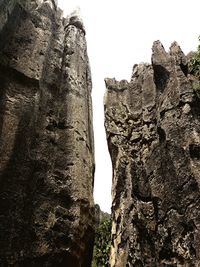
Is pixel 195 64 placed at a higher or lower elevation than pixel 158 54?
lower

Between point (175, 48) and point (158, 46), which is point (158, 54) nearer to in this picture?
point (158, 46)

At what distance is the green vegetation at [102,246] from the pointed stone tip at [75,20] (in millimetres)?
10393

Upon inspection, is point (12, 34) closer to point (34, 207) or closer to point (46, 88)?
point (46, 88)

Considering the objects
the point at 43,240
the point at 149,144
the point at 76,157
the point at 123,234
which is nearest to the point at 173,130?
the point at 149,144

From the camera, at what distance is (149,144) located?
44.8ft

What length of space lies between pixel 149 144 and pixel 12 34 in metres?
6.39

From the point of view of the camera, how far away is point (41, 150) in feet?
27.2

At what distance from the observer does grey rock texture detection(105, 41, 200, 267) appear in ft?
34.0

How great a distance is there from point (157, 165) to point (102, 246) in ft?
24.9

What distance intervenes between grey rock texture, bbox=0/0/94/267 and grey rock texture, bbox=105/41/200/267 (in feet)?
9.87

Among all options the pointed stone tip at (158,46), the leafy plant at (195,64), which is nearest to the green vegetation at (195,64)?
the leafy plant at (195,64)

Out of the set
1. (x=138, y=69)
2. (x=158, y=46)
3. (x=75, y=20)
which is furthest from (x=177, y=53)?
(x=75, y=20)

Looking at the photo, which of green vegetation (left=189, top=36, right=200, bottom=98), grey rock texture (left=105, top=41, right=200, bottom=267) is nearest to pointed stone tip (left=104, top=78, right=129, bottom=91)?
grey rock texture (left=105, top=41, right=200, bottom=267)

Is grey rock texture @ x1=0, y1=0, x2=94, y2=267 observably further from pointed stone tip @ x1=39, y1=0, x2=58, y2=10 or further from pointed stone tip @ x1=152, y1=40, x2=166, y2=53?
pointed stone tip @ x1=152, y1=40, x2=166, y2=53
